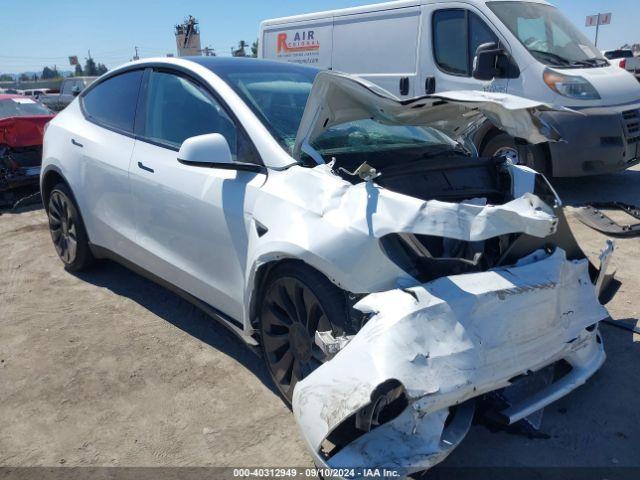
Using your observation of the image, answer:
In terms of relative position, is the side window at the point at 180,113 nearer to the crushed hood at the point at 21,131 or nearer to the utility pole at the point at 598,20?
the crushed hood at the point at 21,131

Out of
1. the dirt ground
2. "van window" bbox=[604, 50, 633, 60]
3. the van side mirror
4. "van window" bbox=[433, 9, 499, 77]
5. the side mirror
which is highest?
"van window" bbox=[604, 50, 633, 60]

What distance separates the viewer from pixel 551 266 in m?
2.42

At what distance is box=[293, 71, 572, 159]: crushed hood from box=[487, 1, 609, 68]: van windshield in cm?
417

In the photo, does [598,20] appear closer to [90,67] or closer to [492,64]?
[492,64]

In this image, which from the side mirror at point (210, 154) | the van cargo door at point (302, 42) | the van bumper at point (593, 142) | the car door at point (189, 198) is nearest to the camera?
the side mirror at point (210, 154)

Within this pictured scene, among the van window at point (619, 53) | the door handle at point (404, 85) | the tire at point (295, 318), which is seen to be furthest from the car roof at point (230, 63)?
the van window at point (619, 53)

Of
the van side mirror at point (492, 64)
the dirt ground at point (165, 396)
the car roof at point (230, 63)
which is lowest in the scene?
the dirt ground at point (165, 396)

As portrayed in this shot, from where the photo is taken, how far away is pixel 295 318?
2695 mm

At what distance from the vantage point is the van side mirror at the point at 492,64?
21.2 ft

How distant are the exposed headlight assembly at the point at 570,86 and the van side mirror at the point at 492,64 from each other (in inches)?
14.7

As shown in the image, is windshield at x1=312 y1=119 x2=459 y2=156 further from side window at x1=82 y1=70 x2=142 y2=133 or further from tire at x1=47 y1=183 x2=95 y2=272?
tire at x1=47 y1=183 x2=95 y2=272

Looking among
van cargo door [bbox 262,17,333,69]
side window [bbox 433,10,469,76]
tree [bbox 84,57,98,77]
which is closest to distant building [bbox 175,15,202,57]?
van cargo door [bbox 262,17,333,69]

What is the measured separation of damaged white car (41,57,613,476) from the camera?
2092 mm

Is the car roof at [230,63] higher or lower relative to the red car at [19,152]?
higher
